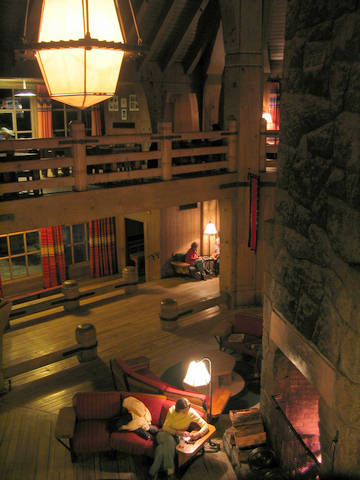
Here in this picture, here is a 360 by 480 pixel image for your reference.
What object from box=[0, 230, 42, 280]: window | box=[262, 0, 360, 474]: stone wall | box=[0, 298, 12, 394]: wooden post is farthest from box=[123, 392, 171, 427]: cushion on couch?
box=[0, 230, 42, 280]: window

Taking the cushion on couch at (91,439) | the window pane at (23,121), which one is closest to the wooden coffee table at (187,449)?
the cushion on couch at (91,439)

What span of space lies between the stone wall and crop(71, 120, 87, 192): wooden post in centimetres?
447

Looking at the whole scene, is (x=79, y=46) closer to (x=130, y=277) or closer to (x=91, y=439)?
(x=91, y=439)

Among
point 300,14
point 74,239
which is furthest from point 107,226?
point 300,14

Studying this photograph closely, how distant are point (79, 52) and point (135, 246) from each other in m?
11.6

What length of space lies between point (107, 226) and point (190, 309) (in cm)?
460

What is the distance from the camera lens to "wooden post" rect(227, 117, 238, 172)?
11.0 m

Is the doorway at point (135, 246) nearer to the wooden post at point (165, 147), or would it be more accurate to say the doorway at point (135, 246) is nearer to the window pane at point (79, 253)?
the window pane at point (79, 253)

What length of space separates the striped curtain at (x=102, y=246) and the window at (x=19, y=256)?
5.37 feet

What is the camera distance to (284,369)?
589 cm

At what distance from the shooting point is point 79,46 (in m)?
4.06

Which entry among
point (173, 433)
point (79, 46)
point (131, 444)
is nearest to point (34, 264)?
point (131, 444)

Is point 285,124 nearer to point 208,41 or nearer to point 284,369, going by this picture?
point 284,369

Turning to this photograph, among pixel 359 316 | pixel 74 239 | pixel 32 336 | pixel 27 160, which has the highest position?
pixel 27 160
